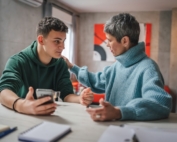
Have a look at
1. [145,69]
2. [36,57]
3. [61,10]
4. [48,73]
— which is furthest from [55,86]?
[61,10]

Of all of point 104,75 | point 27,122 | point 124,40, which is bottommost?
point 27,122

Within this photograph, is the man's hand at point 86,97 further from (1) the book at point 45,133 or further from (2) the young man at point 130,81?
(1) the book at point 45,133

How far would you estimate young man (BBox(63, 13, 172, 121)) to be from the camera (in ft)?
3.43

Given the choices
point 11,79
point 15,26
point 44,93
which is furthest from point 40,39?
point 15,26

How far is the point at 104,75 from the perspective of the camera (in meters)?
1.72

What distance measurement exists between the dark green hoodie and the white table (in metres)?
0.20

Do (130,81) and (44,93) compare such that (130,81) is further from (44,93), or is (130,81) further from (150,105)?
(44,93)

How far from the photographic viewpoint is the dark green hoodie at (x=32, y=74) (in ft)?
4.48

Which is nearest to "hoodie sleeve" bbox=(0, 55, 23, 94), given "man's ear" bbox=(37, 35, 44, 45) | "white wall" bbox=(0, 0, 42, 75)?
"man's ear" bbox=(37, 35, 44, 45)

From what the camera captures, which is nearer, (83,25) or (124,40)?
(124,40)

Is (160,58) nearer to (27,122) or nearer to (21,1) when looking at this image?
(21,1)

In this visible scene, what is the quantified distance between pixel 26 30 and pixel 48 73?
2.30 metres

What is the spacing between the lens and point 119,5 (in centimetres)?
483

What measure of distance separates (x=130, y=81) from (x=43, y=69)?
0.68 m
